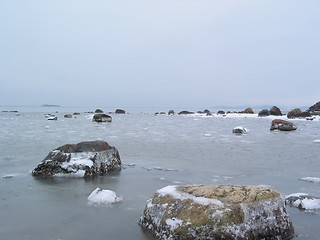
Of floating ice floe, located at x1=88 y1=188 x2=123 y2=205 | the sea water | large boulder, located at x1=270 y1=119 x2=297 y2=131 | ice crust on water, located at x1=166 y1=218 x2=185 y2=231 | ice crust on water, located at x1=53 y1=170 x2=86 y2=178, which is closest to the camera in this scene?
ice crust on water, located at x1=166 y1=218 x2=185 y2=231

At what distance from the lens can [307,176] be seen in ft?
27.4

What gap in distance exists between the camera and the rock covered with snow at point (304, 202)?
18.3 ft

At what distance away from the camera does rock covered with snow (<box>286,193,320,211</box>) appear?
5574 millimetres

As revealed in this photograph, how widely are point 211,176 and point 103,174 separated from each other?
306 cm

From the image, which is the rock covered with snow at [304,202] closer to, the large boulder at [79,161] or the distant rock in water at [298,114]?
the large boulder at [79,161]

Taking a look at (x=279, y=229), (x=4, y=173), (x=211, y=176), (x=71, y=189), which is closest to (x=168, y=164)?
(x=211, y=176)

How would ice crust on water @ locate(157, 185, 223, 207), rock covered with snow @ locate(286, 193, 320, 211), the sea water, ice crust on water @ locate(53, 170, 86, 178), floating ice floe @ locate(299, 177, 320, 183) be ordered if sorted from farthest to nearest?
ice crust on water @ locate(53, 170, 86, 178)
floating ice floe @ locate(299, 177, 320, 183)
rock covered with snow @ locate(286, 193, 320, 211)
the sea water
ice crust on water @ locate(157, 185, 223, 207)

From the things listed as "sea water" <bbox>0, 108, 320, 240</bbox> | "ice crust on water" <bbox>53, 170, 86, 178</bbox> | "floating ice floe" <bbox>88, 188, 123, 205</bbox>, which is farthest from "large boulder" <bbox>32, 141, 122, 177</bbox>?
"floating ice floe" <bbox>88, 188, 123, 205</bbox>

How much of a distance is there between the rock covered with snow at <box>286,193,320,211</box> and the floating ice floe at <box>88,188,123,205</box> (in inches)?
135

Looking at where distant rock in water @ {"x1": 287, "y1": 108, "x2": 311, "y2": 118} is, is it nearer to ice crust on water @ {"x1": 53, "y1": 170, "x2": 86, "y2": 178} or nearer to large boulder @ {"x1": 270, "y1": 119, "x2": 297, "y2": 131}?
large boulder @ {"x1": 270, "y1": 119, "x2": 297, "y2": 131}

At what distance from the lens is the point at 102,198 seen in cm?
599

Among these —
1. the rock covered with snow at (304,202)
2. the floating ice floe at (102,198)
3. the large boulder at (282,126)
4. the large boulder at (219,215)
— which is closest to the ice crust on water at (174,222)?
the large boulder at (219,215)

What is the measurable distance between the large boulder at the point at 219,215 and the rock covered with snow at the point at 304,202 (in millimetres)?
1214

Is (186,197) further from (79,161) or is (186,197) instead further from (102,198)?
(79,161)
